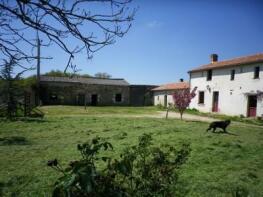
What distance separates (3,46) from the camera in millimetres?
3383

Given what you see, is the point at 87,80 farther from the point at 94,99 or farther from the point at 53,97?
the point at 53,97

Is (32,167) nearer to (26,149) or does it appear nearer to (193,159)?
(26,149)

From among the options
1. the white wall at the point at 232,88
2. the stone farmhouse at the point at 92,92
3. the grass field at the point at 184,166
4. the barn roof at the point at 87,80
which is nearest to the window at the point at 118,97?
the stone farmhouse at the point at 92,92

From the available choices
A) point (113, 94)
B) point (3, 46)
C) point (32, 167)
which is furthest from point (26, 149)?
point (113, 94)

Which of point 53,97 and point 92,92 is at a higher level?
point 92,92

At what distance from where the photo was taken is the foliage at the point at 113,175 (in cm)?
190

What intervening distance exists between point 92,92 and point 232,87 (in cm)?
2010

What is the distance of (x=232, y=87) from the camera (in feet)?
79.4

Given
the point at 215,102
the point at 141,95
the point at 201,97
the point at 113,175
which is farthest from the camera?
the point at 141,95

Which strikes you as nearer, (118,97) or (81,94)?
(81,94)

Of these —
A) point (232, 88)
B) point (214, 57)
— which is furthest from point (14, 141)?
point (214, 57)

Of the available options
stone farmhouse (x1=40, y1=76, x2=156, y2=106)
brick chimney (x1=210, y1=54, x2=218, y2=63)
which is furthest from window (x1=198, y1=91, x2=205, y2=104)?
stone farmhouse (x1=40, y1=76, x2=156, y2=106)

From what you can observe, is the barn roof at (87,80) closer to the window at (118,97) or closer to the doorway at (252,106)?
the window at (118,97)

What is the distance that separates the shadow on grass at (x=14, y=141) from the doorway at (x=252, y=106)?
1815 cm
